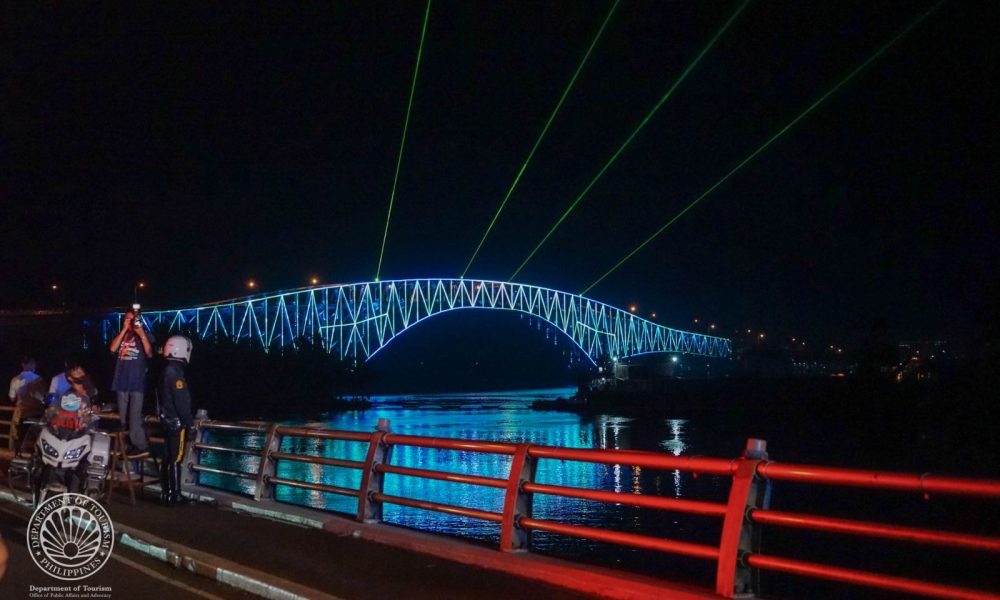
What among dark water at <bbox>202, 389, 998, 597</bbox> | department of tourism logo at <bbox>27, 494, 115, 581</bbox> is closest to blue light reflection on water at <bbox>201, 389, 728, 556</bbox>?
dark water at <bbox>202, 389, 998, 597</bbox>

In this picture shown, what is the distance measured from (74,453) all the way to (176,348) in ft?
5.43

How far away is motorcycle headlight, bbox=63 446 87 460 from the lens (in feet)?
38.2

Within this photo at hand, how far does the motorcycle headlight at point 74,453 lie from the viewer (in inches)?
A: 458

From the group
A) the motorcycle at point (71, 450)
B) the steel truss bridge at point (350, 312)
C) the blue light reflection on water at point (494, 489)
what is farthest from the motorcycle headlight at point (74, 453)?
the steel truss bridge at point (350, 312)

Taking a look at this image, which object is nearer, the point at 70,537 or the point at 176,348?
the point at 70,537

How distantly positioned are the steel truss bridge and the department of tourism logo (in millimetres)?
84965

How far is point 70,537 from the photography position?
10391 millimetres

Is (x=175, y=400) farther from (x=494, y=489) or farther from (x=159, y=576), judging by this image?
(x=494, y=489)

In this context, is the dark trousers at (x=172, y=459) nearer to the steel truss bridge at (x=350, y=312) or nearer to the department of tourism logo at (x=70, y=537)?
the department of tourism logo at (x=70, y=537)

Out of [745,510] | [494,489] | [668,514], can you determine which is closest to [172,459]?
[745,510]

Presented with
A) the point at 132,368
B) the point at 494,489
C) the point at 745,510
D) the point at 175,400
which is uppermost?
the point at 132,368

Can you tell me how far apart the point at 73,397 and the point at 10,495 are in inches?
145

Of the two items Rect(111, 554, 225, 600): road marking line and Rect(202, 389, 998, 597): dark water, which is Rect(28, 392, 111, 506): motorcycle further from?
Rect(202, 389, 998, 597): dark water

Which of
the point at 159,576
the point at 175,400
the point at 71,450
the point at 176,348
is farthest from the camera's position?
the point at 176,348
